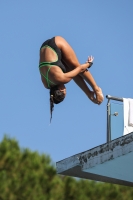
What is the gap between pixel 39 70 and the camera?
10.2 metres

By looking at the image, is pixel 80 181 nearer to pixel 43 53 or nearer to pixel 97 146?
pixel 97 146

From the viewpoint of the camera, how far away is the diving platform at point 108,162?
12164 mm

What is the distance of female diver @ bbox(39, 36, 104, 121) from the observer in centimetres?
985

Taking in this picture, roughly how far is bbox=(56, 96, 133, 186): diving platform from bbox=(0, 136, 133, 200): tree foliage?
17.2m

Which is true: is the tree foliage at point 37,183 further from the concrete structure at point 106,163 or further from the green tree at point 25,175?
the concrete structure at point 106,163

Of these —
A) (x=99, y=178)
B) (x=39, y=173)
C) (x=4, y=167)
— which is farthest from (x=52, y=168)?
(x=99, y=178)

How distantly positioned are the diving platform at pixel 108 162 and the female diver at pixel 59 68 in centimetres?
203

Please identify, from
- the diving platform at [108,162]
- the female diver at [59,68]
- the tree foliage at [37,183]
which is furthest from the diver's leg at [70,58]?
the tree foliage at [37,183]

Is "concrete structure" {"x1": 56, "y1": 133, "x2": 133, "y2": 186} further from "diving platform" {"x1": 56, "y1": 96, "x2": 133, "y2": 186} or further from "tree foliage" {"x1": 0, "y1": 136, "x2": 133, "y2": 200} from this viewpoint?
"tree foliage" {"x1": 0, "y1": 136, "x2": 133, "y2": 200}

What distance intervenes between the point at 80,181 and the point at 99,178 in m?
21.4

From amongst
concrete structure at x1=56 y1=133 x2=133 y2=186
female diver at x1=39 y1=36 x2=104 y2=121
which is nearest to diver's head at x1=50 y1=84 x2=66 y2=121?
female diver at x1=39 y1=36 x2=104 y2=121

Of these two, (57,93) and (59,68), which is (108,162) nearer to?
(57,93)

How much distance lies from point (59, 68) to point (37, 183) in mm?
22975

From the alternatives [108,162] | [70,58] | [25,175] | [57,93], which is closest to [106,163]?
[108,162]
